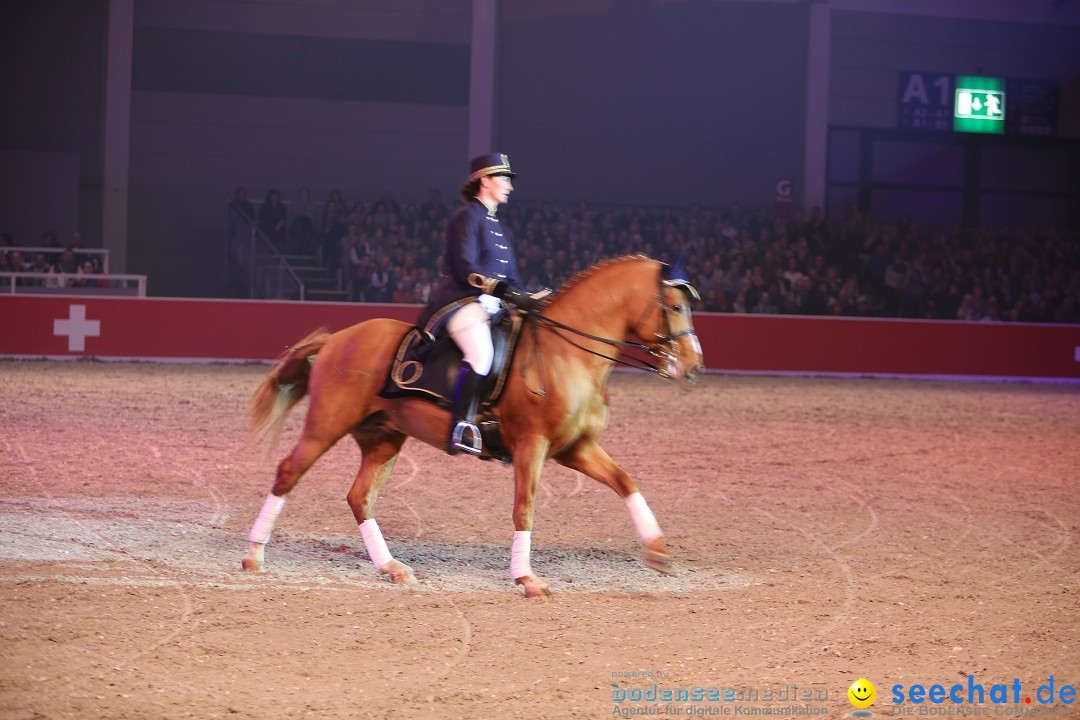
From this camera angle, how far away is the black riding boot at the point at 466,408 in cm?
653

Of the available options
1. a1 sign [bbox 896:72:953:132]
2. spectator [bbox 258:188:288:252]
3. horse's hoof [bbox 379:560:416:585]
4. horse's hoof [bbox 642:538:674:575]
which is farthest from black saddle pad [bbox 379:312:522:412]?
a1 sign [bbox 896:72:953:132]

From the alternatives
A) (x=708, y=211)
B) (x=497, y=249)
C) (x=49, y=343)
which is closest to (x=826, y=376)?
(x=708, y=211)

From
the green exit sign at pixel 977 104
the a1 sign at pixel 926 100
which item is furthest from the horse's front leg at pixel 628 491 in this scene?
the green exit sign at pixel 977 104

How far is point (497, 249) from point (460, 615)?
7.19 ft

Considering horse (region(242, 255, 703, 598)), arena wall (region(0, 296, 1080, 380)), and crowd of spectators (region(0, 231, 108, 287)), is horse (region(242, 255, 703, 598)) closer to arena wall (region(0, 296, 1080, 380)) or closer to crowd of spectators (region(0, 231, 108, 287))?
arena wall (region(0, 296, 1080, 380))

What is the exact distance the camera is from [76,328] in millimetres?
19031

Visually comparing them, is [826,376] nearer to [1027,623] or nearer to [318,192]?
[318,192]

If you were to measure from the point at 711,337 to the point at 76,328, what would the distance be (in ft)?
36.2

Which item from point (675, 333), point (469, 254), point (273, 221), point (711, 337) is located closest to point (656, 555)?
point (675, 333)

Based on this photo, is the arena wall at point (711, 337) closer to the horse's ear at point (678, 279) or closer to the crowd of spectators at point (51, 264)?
the crowd of spectators at point (51, 264)

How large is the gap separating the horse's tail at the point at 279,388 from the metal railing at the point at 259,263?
14199 mm

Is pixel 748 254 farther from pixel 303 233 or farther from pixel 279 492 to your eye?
pixel 279 492

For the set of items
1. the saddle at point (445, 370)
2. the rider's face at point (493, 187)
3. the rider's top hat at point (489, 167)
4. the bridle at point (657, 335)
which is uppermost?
the rider's top hat at point (489, 167)

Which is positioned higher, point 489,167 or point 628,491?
point 489,167
